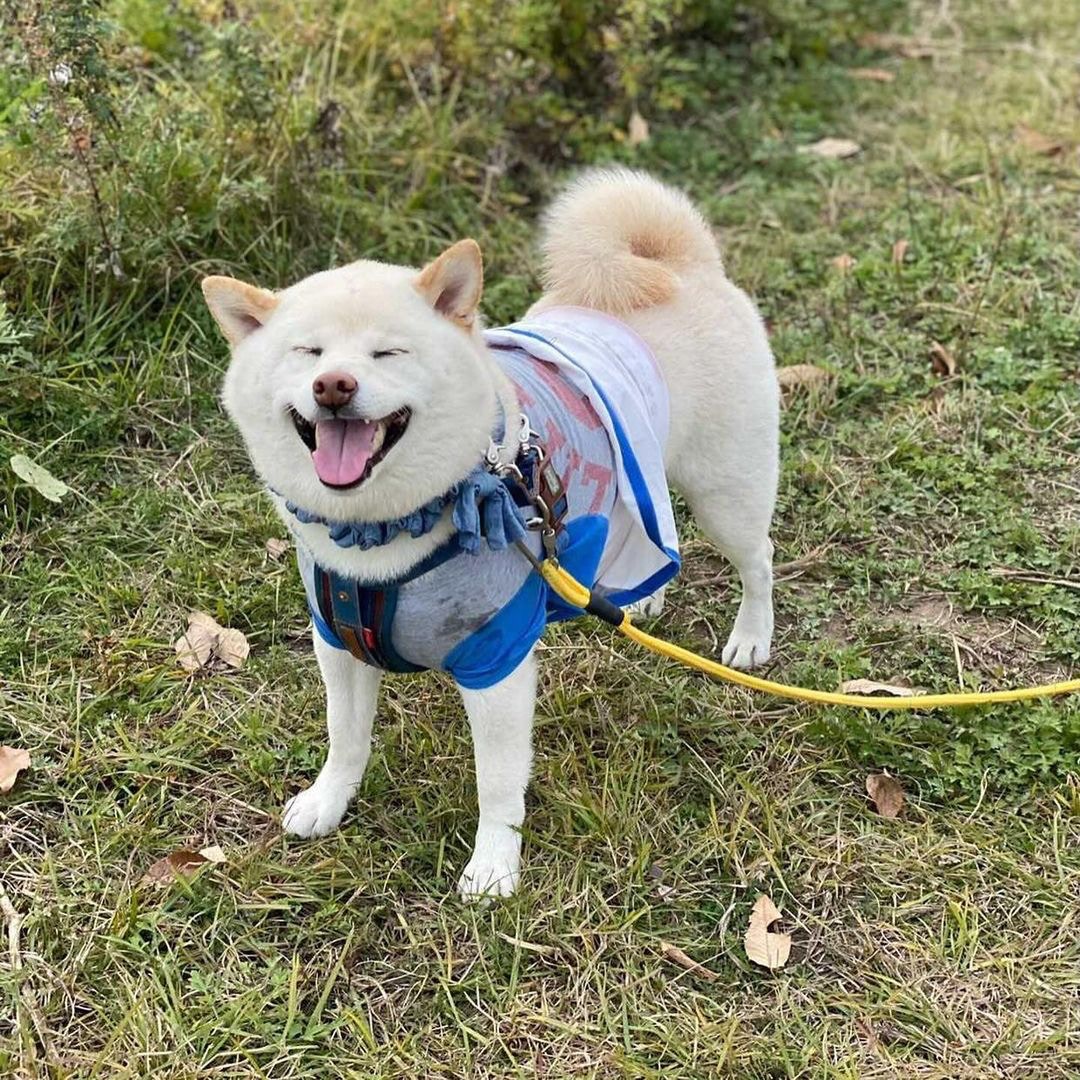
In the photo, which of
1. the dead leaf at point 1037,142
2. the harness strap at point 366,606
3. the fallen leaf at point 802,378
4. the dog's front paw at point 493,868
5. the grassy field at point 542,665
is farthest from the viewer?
the dead leaf at point 1037,142

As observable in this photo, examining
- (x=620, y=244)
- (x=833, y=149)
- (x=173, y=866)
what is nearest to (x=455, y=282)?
(x=620, y=244)

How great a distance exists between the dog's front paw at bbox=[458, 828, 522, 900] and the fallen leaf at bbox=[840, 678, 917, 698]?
3.33 feet

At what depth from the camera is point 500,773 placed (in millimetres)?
2461

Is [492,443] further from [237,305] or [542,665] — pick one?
[542,665]

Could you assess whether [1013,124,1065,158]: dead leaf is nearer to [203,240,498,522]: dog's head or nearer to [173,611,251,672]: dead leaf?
[203,240,498,522]: dog's head

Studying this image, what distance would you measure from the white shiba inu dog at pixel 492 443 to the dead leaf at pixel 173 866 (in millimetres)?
220

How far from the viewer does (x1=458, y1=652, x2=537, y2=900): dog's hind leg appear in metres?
2.36

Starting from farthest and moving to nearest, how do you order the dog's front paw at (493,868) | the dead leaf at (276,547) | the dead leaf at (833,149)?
1. the dead leaf at (833,149)
2. the dead leaf at (276,547)
3. the dog's front paw at (493,868)

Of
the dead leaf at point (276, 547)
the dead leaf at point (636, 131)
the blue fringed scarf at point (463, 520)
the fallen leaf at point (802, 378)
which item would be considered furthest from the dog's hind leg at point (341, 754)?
the dead leaf at point (636, 131)

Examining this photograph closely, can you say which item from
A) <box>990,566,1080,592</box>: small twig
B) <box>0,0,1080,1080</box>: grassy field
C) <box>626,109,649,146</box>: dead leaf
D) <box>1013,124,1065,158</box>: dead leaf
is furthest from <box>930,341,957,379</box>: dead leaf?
<box>626,109,649,146</box>: dead leaf

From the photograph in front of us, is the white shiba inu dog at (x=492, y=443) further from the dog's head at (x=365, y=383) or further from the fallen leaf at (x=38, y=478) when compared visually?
the fallen leaf at (x=38, y=478)

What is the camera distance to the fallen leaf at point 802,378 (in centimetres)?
402

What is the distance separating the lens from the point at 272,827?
267 centimetres

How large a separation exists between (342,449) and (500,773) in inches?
33.5
